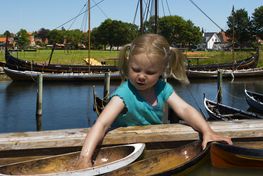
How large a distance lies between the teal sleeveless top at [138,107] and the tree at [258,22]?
102 metres

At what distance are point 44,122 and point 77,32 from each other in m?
128

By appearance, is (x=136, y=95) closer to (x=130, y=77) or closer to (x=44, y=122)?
(x=130, y=77)

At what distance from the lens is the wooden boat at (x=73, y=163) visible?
2.92m

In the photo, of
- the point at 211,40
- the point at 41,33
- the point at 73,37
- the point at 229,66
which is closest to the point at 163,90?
the point at 229,66

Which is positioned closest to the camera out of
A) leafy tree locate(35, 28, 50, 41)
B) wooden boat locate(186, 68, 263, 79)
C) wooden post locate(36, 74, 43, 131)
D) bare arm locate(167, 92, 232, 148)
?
bare arm locate(167, 92, 232, 148)

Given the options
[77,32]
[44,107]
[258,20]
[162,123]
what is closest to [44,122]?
[44,107]

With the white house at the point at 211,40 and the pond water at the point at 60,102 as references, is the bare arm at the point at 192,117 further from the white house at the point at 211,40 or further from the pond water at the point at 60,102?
the white house at the point at 211,40

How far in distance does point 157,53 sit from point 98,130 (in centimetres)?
72

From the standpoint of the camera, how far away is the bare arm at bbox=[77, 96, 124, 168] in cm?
303

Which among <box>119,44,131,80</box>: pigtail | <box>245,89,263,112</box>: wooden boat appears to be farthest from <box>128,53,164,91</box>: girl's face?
<box>245,89,263,112</box>: wooden boat

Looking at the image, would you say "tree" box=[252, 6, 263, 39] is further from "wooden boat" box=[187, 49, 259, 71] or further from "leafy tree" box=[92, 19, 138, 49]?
"wooden boat" box=[187, 49, 259, 71]

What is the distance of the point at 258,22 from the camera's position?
101500mm

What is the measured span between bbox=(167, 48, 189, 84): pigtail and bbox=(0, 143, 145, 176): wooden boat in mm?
624

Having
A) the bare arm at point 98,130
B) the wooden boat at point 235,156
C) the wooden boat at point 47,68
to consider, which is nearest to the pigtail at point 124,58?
the bare arm at point 98,130
